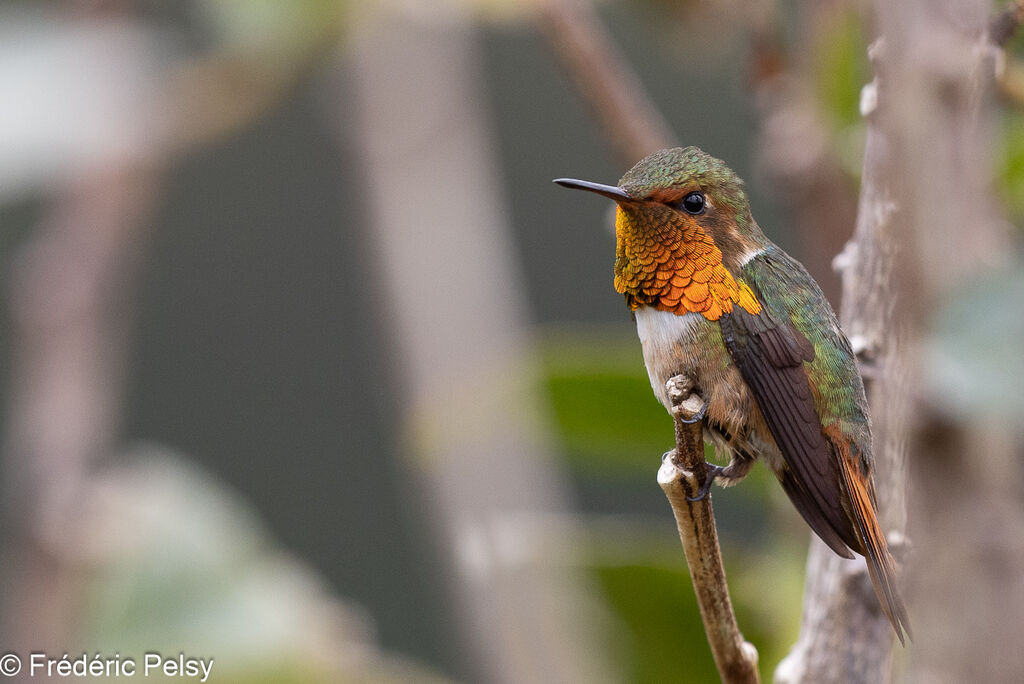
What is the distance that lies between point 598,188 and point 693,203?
4.9 inches

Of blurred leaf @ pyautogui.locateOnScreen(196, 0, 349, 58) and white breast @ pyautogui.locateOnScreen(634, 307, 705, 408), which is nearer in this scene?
white breast @ pyautogui.locateOnScreen(634, 307, 705, 408)

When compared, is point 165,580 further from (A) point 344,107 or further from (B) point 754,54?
(B) point 754,54

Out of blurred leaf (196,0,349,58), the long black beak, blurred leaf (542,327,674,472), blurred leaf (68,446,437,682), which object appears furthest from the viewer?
blurred leaf (196,0,349,58)

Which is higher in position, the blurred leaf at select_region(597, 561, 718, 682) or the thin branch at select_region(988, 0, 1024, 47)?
the thin branch at select_region(988, 0, 1024, 47)

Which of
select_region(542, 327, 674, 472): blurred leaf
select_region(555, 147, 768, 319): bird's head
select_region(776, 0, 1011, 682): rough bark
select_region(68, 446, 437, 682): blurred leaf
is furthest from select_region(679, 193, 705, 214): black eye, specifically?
select_region(68, 446, 437, 682): blurred leaf

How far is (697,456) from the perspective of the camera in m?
0.88

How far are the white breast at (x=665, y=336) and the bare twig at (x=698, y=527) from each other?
2 centimetres

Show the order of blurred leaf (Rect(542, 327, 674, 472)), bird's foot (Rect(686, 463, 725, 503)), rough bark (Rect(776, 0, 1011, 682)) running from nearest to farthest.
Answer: rough bark (Rect(776, 0, 1011, 682)) → bird's foot (Rect(686, 463, 725, 503)) → blurred leaf (Rect(542, 327, 674, 472))

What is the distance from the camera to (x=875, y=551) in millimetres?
Answer: 862

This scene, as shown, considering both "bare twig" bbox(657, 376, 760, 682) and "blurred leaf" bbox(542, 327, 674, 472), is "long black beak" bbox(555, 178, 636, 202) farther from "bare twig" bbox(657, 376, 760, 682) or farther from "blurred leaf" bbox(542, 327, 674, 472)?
"blurred leaf" bbox(542, 327, 674, 472)

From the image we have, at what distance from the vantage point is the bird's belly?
0.93 m

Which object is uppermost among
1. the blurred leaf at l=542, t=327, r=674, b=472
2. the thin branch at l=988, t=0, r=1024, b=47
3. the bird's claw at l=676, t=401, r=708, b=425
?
the thin branch at l=988, t=0, r=1024, b=47

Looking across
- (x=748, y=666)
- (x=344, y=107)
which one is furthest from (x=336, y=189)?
(x=748, y=666)

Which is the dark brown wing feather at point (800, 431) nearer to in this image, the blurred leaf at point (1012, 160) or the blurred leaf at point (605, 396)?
the blurred leaf at point (605, 396)
